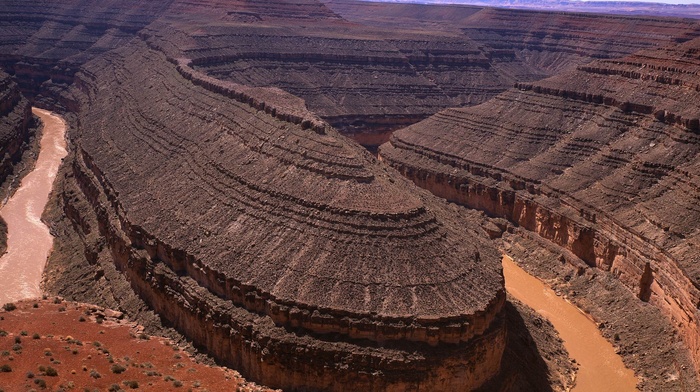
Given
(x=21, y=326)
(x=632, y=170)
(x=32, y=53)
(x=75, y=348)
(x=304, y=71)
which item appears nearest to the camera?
(x=75, y=348)

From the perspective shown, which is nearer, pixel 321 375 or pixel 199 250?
pixel 321 375

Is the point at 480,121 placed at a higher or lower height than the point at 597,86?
lower

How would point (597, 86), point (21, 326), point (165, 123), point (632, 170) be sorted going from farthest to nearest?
point (597, 86)
point (165, 123)
point (632, 170)
point (21, 326)

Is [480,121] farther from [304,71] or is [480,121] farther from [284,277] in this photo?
[284,277]

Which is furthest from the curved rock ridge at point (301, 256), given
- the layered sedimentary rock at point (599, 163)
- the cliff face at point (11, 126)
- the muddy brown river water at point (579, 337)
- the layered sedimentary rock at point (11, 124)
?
the layered sedimentary rock at point (11, 124)

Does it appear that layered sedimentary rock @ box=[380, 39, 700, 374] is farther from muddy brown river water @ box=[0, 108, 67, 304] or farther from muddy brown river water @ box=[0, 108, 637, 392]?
muddy brown river water @ box=[0, 108, 67, 304]

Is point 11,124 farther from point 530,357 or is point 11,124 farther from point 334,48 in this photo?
point 530,357

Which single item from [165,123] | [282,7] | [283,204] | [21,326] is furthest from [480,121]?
[282,7]
